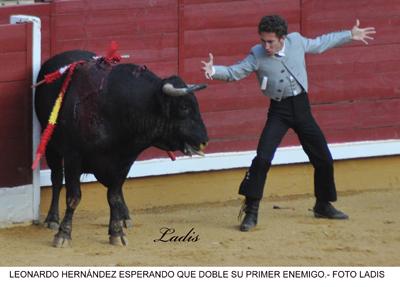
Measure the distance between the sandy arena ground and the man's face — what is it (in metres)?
1.04

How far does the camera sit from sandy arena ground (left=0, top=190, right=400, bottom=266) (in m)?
8.05

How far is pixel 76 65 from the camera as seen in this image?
8.64 m

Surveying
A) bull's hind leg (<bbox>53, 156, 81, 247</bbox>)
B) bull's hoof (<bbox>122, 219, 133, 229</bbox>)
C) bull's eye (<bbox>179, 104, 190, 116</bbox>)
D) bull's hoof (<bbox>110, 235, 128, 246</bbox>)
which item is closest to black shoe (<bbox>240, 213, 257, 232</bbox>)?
bull's hoof (<bbox>122, 219, 133, 229</bbox>)

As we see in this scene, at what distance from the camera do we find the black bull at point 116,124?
836 cm

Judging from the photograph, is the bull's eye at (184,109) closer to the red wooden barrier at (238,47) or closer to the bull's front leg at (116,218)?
the bull's front leg at (116,218)

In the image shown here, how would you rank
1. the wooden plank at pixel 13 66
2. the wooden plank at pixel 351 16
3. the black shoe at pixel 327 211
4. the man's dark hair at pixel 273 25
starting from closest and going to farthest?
the man's dark hair at pixel 273 25, the wooden plank at pixel 13 66, the black shoe at pixel 327 211, the wooden plank at pixel 351 16

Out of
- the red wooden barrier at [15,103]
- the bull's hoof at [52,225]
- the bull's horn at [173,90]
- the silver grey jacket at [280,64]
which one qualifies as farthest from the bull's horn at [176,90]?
the bull's hoof at [52,225]

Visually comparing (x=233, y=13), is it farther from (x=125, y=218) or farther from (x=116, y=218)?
(x=116, y=218)

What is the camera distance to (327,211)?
920 cm

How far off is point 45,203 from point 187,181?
38.0 inches

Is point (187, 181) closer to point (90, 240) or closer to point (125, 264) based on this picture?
point (90, 240)

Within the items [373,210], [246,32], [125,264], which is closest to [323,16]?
[246,32]

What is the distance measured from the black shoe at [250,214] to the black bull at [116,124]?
0.66 m

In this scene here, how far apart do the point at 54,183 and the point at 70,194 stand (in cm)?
49
